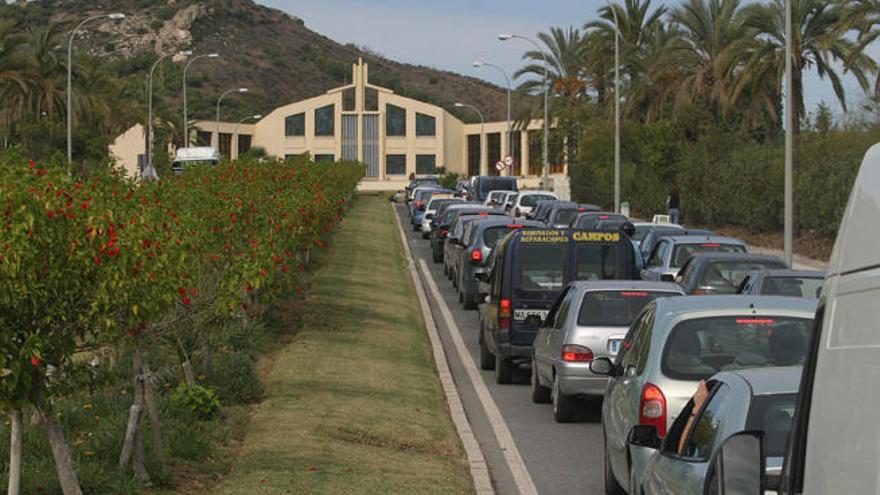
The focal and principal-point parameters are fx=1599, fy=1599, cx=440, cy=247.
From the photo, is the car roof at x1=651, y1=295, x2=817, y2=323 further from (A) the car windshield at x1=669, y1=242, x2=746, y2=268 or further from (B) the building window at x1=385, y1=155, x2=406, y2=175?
(B) the building window at x1=385, y1=155, x2=406, y2=175

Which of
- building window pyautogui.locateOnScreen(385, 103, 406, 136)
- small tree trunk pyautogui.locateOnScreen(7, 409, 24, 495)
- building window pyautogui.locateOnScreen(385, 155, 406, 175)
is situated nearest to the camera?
small tree trunk pyautogui.locateOnScreen(7, 409, 24, 495)

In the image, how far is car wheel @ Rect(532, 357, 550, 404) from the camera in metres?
18.4

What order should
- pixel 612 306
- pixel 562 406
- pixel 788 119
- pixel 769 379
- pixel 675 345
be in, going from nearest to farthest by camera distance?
1. pixel 769 379
2. pixel 675 345
3. pixel 562 406
4. pixel 612 306
5. pixel 788 119

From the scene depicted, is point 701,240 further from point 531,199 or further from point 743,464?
point 531,199

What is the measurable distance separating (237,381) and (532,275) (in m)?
4.93

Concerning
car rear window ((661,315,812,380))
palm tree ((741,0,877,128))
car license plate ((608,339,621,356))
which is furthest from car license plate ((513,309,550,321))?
palm tree ((741,0,877,128))

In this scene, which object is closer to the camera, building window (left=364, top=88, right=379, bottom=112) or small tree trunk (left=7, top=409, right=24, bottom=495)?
small tree trunk (left=7, top=409, right=24, bottom=495)

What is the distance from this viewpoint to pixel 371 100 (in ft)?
439

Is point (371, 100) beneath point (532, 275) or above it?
above

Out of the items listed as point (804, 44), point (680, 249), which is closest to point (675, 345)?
point (680, 249)

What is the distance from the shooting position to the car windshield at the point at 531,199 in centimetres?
5756

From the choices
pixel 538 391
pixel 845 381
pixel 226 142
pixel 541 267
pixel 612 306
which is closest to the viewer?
pixel 845 381

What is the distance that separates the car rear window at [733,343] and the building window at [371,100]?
120526mm

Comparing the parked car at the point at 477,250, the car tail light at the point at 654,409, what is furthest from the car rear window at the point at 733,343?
the parked car at the point at 477,250
